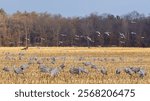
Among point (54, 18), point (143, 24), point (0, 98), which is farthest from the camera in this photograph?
point (54, 18)

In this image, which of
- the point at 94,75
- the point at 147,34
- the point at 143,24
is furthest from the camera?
the point at 143,24

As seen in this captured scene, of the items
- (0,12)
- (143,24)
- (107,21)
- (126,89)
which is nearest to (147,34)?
(143,24)

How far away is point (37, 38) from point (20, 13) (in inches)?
957

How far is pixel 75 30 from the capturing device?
104m

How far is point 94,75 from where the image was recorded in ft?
54.3

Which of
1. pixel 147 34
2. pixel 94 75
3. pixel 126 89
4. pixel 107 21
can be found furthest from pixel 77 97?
pixel 107 21

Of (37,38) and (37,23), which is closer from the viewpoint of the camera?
(37,38)

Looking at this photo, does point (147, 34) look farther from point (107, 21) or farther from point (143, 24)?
point (107, 21)

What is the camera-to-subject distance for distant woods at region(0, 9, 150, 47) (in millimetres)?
90625

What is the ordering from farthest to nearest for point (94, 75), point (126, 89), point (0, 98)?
point (94, 75), point (126, 89), point (0, 98)

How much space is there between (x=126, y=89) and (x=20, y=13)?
374ft

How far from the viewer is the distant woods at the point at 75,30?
9062 cm

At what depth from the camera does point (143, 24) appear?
100500mm

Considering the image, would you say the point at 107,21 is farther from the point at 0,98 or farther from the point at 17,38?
the point at 0,98
